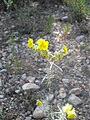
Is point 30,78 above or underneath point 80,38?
underneath

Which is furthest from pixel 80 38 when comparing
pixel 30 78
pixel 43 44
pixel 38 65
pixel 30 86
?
pixel 43 44

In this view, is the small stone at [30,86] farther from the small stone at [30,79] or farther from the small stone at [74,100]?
the small stone at [74,100]

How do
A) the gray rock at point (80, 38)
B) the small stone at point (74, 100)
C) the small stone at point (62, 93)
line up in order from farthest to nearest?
the gray rock at point (80, 38) → the small stone at point (62, 93) → the small stone at point (74, 100)

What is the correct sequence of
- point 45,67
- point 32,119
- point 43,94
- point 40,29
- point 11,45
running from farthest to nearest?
point 40,29 < point 11,45 < point 45,67 < point 43,94 < point 32,119

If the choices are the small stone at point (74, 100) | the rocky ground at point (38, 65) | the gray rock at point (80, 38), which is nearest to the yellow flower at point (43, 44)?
the rocky ground at point (38, 65)

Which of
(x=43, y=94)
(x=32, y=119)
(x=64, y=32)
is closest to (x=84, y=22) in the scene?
(x=64, y=32)

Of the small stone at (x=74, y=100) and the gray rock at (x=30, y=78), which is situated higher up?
the gray rock at (x=30, y=78)

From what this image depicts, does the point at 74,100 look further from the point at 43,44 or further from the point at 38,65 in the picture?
the point at 43,44

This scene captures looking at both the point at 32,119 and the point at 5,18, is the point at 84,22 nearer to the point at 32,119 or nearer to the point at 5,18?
the point at 5,18
